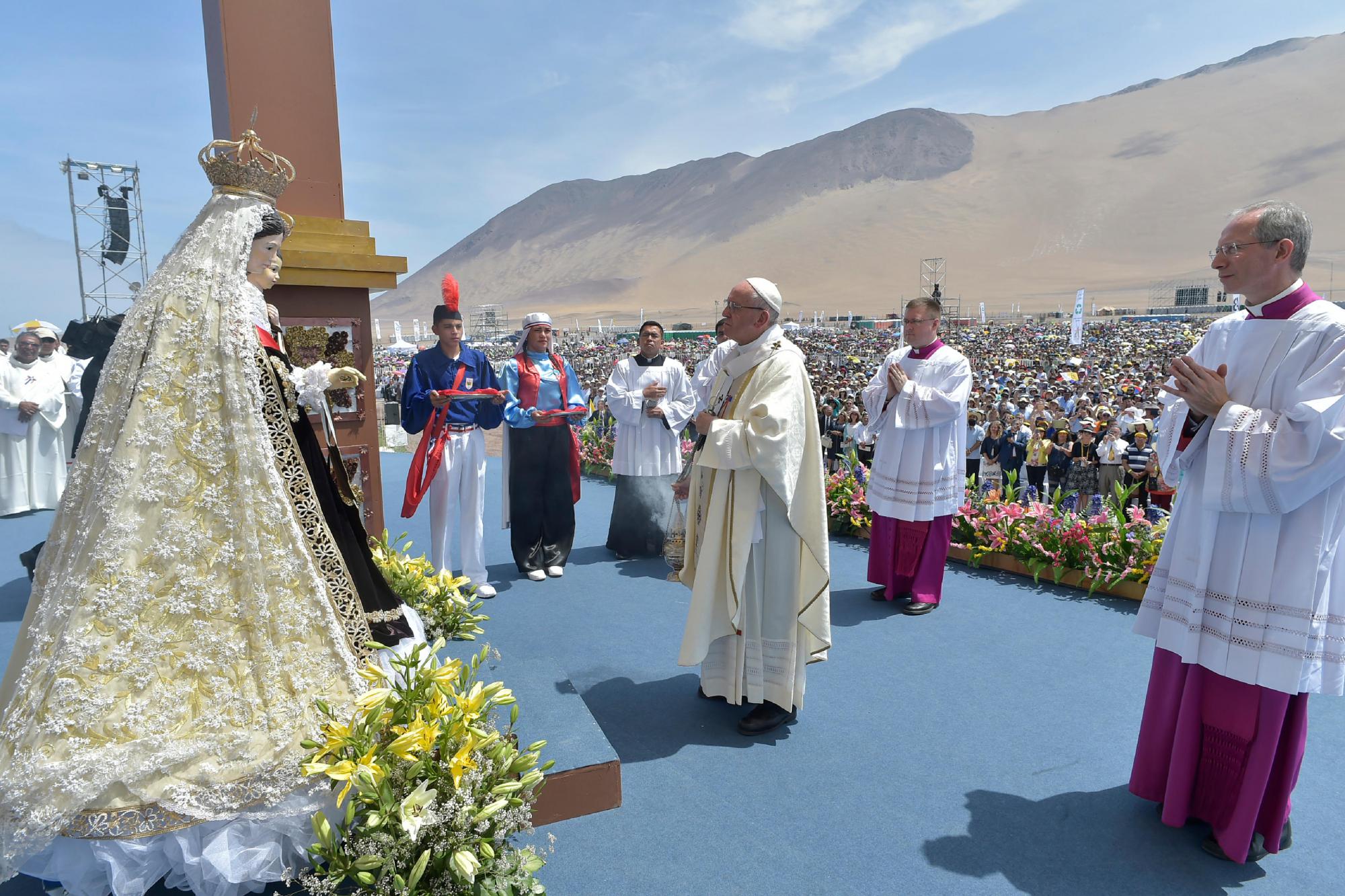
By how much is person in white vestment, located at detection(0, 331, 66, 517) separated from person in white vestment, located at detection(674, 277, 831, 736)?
8147mm

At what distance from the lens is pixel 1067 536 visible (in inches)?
232

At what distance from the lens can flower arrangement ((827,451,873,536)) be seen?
23.9 feet

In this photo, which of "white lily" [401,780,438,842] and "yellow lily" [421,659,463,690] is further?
"yellow lily" [421,659,463,690]

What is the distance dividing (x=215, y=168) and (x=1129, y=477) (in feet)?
30.5

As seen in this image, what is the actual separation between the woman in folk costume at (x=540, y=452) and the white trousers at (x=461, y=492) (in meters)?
0.55

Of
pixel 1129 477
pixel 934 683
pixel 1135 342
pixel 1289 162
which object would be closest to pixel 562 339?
pixel 1135 342

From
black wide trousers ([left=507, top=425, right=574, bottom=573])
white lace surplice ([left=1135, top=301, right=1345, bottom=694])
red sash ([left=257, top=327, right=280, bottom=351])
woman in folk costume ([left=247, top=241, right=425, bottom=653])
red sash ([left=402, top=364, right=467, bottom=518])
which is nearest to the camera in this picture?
white lace surplice ([left=1135, top=301, right=1345, bottom=694])

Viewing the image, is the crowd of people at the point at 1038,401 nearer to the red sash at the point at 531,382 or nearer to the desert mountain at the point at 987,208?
the red sash at the point at 531,382

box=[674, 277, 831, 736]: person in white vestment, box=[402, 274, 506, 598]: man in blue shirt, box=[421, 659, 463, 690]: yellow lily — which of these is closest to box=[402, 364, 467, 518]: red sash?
box=[402, 274, 506, 598]: man in blue shirt

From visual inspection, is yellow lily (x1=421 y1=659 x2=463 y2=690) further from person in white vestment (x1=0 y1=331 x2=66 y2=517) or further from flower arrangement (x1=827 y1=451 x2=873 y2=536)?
person in white vestment (x1=0 y1=331 x2=66 y2=517)

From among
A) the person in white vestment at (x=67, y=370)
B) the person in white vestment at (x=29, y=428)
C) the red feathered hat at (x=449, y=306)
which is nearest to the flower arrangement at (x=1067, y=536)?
the red feathered hat at (x=449, y=306)

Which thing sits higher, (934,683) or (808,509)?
(808,509)

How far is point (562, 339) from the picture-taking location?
6656cm

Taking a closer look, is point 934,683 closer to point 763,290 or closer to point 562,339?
point 763,290
